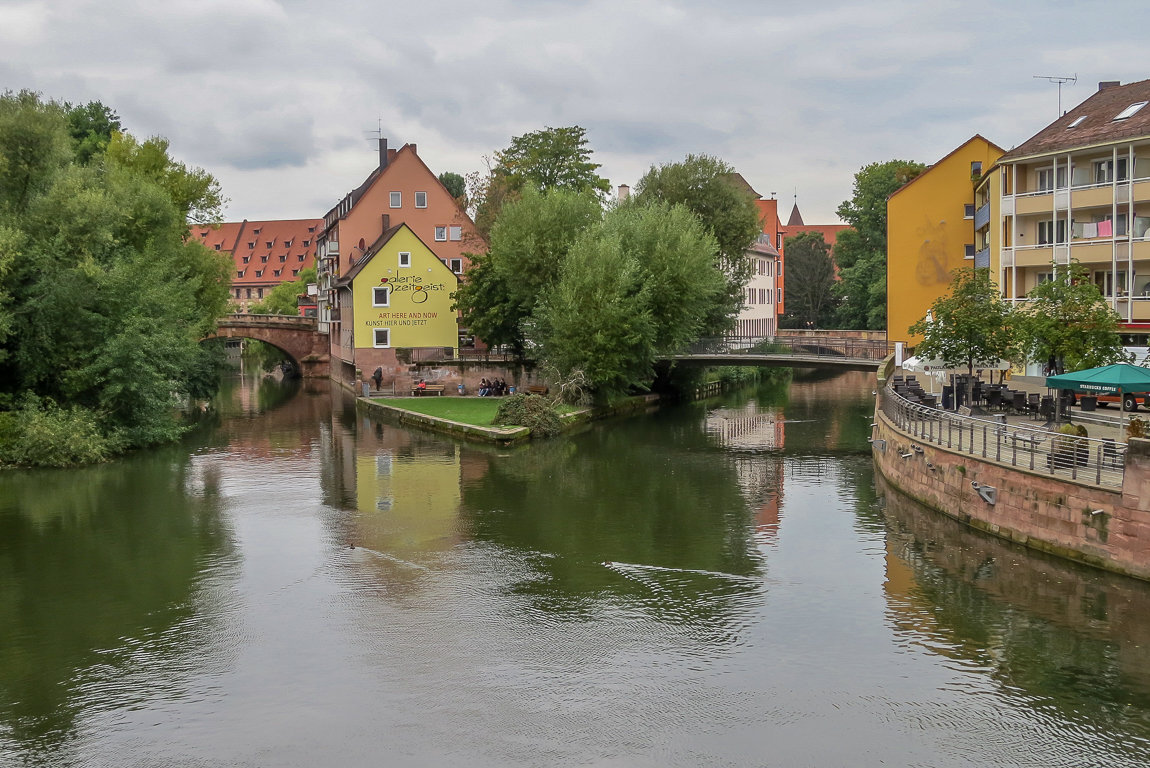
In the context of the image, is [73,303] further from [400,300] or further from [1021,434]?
[1021,434]

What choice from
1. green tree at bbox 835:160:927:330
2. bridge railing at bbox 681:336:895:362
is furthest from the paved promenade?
green tree at bbox 835:160:927:330

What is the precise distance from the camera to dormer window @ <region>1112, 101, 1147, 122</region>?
38656 mm

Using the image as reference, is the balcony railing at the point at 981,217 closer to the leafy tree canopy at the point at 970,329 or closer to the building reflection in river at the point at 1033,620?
the leafy tree canopy at the point at 970,329

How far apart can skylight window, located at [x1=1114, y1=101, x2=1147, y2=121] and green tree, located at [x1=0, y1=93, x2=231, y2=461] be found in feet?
110

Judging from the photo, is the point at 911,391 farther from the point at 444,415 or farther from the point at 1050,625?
the point at 444,415

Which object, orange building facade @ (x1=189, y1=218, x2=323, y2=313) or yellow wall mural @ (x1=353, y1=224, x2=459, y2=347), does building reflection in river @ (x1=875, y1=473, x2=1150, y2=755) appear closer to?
yellow wall mural @ (x1=353, y1=224, x2=459, y2=347)

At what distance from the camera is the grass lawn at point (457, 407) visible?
45.3m

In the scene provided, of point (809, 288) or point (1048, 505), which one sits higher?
point (809, 288)

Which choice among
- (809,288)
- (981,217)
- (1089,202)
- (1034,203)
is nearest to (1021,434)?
(1089,202)

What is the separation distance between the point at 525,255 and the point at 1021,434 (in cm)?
2789

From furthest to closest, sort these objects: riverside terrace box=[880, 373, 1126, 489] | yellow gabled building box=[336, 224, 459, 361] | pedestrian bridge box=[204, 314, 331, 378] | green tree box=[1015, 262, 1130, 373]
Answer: pedestrian bridge box=[204, 314, 331, 378], yellow gabled building box=[336, 224, 459, 361], green tree box=[1015, 262, 1130, 373], riverside terrace box=[880, 373, 1126, 489]

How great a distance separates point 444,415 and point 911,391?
20348 millimetres

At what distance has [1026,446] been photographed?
24.1m

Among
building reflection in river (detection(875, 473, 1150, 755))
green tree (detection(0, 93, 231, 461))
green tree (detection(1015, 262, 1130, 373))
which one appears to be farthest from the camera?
green tree (detection(0, 93, 231, 461))
